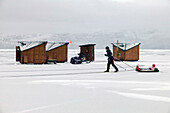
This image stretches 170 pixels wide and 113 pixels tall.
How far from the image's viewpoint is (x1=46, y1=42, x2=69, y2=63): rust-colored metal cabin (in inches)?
1027

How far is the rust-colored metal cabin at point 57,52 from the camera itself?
2608cm

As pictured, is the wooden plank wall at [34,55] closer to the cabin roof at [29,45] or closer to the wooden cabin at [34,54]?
the wooden cabin at [34,54]

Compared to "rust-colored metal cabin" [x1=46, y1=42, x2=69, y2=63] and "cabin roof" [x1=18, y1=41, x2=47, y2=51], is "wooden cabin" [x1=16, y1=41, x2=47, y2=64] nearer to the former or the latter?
"cabin roof" [x1=18, y1=41, x2=47, y2=51]

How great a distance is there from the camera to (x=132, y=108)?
5.01 meters

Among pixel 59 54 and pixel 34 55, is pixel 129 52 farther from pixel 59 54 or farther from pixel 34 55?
pixel 34 55

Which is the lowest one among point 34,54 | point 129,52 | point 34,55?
point 34,55

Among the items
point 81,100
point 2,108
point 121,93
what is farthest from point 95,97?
point 2,108

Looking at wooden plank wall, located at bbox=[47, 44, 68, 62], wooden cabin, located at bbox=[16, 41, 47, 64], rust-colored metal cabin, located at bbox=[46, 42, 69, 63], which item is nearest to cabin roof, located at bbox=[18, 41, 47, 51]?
wooden cabin, located at bbox=[16, 41, 47, 64]

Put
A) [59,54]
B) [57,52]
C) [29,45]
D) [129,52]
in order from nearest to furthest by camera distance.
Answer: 1. [29,45]
2. [57,52]
3. [59,54]
4. [129,52]

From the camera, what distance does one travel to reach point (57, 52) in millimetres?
26344

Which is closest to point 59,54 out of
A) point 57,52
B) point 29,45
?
point 57,52

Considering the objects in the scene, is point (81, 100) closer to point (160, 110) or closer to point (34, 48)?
point (160, 110)

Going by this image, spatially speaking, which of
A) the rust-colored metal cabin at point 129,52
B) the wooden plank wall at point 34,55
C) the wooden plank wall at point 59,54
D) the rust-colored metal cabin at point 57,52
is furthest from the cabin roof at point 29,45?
the rust-colored metal cabin at point 129,52

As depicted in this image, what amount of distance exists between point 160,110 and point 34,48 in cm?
2058
